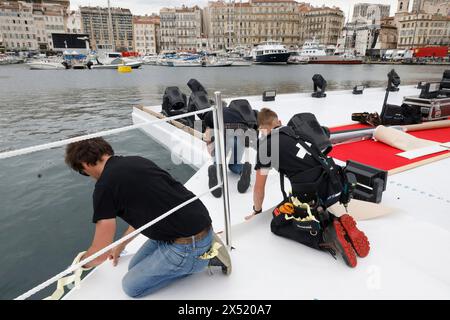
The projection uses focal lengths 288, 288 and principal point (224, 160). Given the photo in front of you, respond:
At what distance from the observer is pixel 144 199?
1.80 m

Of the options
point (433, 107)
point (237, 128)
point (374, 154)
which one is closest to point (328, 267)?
point (237, 128)

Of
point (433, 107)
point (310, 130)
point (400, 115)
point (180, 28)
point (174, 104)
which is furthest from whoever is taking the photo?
point (180, 28)

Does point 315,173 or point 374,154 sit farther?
point 374,154

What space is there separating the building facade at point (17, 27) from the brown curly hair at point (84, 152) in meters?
123

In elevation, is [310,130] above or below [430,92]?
above

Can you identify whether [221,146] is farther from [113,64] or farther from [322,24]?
[322,24]

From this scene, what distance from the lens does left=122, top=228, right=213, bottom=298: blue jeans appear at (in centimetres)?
193

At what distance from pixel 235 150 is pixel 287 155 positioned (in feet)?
7.22

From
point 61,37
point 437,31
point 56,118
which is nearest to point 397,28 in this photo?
point 437,31

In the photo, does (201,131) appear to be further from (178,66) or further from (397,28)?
(397,28)

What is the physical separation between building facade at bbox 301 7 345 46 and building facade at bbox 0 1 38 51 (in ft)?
314

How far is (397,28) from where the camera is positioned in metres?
100

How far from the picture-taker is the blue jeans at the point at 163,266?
6.34 ft

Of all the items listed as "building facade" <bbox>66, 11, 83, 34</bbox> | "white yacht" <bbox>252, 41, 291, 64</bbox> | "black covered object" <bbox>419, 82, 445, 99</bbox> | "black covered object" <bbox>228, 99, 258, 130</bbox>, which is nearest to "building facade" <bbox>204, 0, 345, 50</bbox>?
"white yacht" <bbox>252, 41, 291, 64</bbox>
